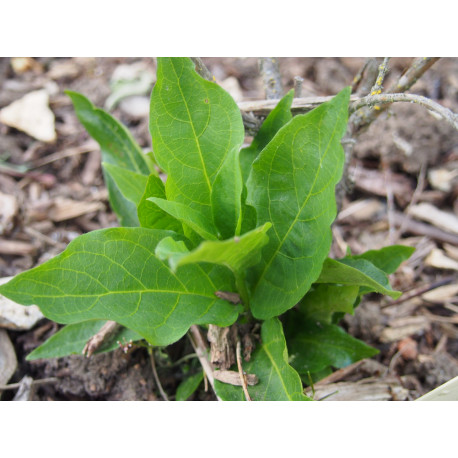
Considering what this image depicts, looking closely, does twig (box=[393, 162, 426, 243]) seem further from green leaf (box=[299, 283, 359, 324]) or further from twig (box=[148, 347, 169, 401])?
twig (box=[148, 347, 169, 401])

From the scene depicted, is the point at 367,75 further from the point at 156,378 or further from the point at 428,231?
the point at 156,378

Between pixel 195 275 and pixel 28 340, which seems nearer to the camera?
pixel 195 275

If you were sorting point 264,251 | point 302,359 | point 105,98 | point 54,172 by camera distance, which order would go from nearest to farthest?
point 264,251
point 302,359
point 54,172
point 105,98

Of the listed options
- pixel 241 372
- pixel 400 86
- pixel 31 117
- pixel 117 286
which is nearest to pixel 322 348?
pixel 241 372

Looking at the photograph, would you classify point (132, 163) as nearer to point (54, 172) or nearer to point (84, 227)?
point (84, 227)

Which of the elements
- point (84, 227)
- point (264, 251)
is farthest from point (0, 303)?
point (264, 251)

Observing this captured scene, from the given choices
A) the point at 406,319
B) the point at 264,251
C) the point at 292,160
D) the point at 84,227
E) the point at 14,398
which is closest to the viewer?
the point at 292,160

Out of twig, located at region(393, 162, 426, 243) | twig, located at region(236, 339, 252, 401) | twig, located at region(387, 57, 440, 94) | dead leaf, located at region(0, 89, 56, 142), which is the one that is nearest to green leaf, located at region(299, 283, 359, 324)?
twig, located at region(236, 339, 252, 401)
